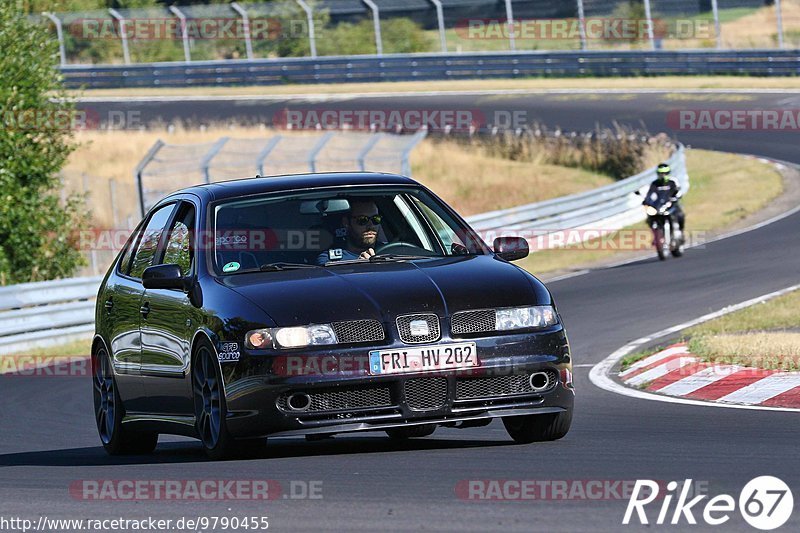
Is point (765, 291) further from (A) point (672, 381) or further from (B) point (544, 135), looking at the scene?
(B) point (544, 135)

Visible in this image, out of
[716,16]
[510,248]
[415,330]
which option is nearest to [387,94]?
[716,16]

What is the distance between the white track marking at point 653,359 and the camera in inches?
520

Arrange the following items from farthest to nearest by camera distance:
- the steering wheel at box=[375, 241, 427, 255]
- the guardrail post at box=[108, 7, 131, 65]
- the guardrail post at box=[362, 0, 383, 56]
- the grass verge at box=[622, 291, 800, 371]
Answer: the guardrail post at box=[108, 7, 131, 65] → the guardrail post at box=[362, 0, 383, 56] → the grass verge at box=[622, 291, 800, 371] → the steering wheel at box=[375, 241, 427, 255]

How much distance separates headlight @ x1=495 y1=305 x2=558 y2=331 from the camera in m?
8.13

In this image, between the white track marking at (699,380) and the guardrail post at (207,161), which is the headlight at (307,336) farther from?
the guardrail post at (207,161)

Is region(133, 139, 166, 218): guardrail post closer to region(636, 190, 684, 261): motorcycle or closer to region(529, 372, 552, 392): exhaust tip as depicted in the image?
region(636, 190, 684, 261): motorcycle

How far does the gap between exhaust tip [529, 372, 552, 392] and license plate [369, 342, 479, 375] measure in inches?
16.3

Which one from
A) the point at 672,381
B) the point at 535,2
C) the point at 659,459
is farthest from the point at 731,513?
the point at 535,2

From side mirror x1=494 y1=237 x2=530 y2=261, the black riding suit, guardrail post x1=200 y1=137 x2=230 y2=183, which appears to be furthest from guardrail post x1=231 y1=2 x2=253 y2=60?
side mirror x1=494 y1=237 x2=530 y2=261

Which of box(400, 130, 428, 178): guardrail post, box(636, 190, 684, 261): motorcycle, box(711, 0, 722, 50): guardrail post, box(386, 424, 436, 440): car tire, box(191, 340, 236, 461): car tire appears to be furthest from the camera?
box(711, 0, 722, 50): guardrail post

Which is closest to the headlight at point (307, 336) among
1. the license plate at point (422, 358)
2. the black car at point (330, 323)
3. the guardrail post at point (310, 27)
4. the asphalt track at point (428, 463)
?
the black car at point (330, 323)

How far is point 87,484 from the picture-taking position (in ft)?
25.6

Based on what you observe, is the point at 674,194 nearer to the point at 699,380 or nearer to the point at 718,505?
the point at 699,380

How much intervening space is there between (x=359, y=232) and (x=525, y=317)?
124 centimetres
